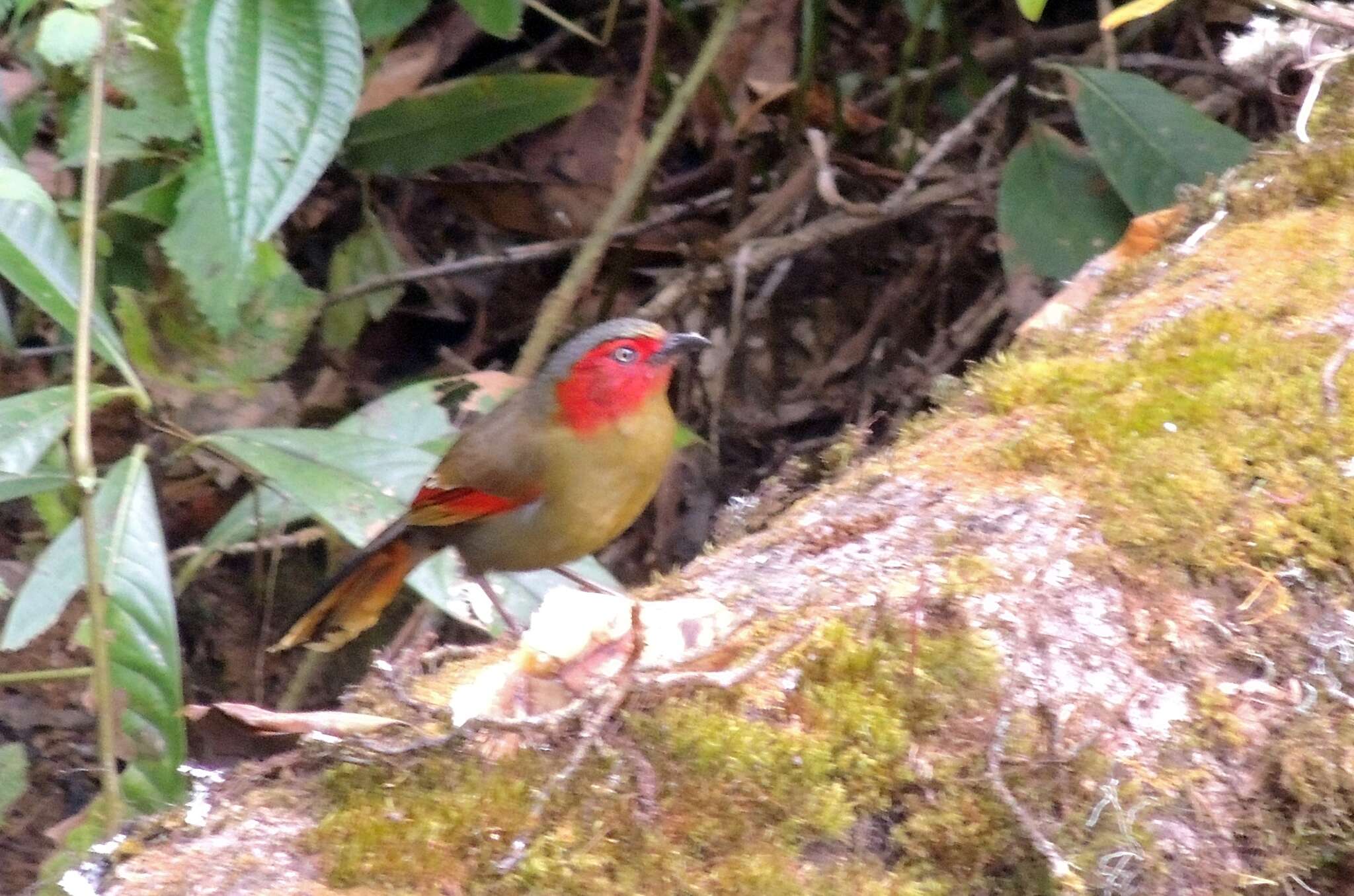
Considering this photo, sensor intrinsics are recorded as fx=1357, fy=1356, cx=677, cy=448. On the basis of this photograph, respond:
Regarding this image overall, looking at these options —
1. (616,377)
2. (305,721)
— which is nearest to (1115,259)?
(616,377)

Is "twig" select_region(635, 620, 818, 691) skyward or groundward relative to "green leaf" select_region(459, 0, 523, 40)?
groundward

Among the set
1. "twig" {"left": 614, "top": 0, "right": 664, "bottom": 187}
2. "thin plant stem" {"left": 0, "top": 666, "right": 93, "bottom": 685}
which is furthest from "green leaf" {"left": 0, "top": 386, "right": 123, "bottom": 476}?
"twig" {"left": 614, "top": 0, "right": 664, "bottom": 187}

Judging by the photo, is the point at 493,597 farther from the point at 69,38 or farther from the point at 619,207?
the point at 69,38

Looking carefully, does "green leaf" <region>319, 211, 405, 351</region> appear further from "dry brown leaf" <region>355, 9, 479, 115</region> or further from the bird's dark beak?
the bird's dark beak

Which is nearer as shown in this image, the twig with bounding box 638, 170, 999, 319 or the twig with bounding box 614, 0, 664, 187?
the twig with bounding box 638, 170, 999, 319

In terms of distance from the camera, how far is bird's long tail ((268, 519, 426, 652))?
2.96m

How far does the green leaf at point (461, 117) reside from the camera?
3656 mm

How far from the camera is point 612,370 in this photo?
2.96m

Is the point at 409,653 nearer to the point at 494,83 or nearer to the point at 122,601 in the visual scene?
the point at 122,601

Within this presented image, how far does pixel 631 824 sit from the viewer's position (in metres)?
1.28

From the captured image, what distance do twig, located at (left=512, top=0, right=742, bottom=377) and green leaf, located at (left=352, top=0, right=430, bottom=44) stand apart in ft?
2.30

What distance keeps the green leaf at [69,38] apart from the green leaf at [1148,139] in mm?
2065

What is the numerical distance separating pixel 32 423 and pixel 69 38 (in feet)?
2.19

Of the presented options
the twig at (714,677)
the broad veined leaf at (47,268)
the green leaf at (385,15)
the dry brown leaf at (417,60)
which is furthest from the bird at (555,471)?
the twig at (714,677)
